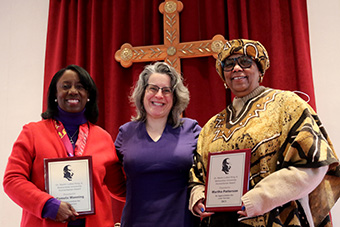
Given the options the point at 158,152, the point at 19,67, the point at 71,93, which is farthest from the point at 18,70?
the point at 158,152

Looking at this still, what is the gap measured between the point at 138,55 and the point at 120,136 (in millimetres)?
1007

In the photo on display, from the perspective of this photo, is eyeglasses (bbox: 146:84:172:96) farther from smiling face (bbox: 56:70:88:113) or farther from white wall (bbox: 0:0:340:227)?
white wall (bbox: 0:0:340:227)

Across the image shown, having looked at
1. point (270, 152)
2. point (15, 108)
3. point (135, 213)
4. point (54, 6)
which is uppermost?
point (54, 6)

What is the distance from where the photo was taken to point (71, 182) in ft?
6.44

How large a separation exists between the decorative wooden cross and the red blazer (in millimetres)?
1054

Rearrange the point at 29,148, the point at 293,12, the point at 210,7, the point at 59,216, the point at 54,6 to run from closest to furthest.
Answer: the point at 59,216 → the point at 29,148 → the point at 293,12 → the point at 210,7 → the point at 54,6

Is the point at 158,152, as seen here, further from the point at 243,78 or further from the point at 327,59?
the point at 327,59

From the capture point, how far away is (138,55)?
3.21m

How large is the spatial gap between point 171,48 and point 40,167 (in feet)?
4.94

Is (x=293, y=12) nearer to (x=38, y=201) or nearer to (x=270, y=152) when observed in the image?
(x=270, y=152)

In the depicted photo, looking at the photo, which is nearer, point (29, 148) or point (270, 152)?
point (270, 152)

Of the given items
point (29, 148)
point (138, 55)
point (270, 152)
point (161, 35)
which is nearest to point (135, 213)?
point (29, 148)

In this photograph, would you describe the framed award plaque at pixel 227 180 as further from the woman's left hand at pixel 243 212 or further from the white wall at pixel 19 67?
the white wall at pixel 19 67

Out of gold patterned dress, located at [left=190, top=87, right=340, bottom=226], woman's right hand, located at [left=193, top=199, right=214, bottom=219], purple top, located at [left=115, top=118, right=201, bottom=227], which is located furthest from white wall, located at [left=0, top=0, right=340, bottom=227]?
gold patterned dress, located at [left=190, top=87, right=340, bottom=226]
